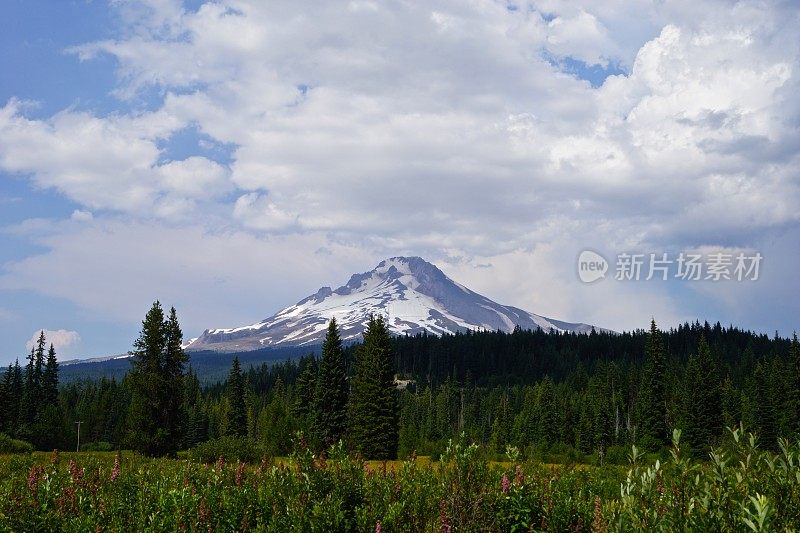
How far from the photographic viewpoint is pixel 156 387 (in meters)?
51.8

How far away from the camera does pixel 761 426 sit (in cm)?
8675

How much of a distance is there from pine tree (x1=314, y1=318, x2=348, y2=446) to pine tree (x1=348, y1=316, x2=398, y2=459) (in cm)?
115

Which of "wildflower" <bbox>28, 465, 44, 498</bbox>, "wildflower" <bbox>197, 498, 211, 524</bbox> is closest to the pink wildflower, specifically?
"wildflower" <bbox>197, 498, 211, 524</bbox>

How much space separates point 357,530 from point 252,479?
3.24 m

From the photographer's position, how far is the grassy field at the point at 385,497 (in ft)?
23.0

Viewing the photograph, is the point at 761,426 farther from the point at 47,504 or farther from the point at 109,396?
the point at 109,396

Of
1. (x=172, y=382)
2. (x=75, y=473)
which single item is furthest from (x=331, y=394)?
→ (x=75, y=473)

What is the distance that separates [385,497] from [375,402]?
49341 millimetres

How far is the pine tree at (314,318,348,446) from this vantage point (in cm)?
6038

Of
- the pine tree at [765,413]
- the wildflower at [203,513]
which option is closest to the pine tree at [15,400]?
the wildflower at [203,513]

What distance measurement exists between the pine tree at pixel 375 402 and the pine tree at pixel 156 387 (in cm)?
1547

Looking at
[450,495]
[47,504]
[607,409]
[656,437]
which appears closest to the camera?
[450,495]

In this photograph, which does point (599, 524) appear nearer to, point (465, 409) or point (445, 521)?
point (445, 521)

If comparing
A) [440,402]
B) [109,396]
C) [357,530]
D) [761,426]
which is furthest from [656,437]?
[109,396]
